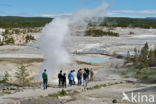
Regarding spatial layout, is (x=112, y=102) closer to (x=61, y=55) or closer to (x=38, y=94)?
(x=38, y=94)

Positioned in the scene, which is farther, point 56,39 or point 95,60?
point 95,60

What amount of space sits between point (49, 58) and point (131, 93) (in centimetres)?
854

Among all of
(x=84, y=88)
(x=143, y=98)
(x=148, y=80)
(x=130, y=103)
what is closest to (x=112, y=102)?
(x=130, y=103)

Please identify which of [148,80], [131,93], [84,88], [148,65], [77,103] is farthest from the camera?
[148,65]

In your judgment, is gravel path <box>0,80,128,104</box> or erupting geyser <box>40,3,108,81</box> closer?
gravel path <box>0,80,128,104</box>

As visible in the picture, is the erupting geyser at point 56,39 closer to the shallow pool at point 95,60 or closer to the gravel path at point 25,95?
the gravel path at point 25,95

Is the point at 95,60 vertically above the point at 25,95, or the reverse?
the point at 25,95

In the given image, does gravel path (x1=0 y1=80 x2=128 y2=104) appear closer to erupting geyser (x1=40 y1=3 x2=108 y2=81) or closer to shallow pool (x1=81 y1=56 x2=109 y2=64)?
erupting geyser (x1=40 y1=3 x2=108 y2=81)

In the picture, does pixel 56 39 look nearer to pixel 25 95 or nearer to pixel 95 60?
pixel 25 95

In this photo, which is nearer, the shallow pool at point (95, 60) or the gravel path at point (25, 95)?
the gravel path at point (25, 95)

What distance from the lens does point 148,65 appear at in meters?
35.2

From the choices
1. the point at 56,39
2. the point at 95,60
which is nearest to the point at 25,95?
the point at 56,39

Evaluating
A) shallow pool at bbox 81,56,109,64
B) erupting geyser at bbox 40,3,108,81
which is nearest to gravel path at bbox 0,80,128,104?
erupting geyser at bbox 40,3,108,81

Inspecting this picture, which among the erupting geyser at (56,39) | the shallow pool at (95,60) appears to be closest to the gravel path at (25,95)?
the erupting geyser at (56,39)
